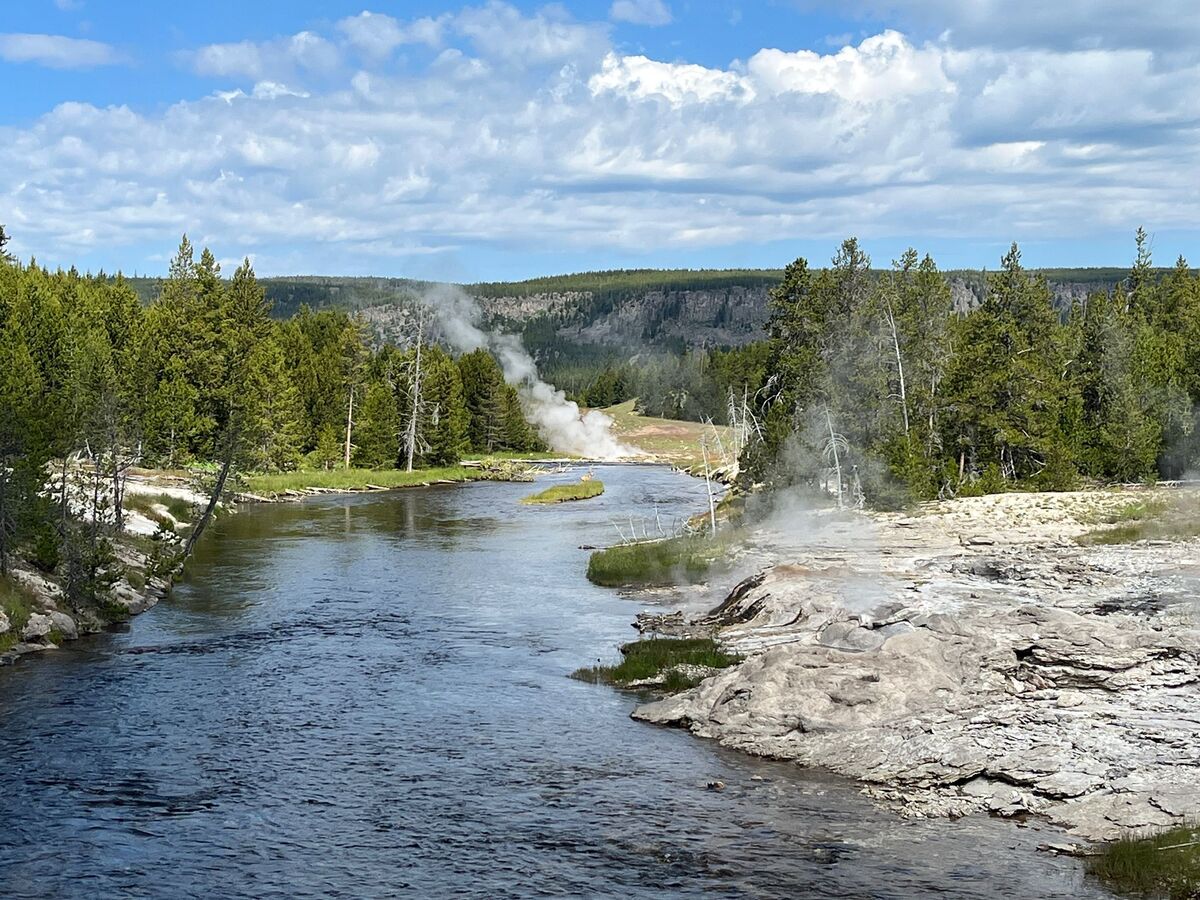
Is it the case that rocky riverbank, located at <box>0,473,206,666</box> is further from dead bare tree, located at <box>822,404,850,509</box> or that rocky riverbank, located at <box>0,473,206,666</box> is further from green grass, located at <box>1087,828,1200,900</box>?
dead bare tree, located at <box>822,404,850,509</box>

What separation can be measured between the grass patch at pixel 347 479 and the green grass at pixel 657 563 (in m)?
44.4

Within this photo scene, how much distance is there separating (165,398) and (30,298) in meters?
11.1

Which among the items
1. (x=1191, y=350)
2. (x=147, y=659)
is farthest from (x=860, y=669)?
(x=1191, y=350)

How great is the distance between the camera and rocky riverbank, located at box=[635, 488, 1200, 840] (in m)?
22.4

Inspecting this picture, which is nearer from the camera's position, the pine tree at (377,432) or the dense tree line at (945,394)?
the dense tree line at (945,394)

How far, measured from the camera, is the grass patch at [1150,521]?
1930 inches

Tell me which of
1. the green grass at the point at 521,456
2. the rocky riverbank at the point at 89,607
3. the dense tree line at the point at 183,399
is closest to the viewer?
the rocky riverbank at the point at 89,607

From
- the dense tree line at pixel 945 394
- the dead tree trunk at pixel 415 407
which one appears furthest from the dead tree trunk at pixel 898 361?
the dead tree trunk at pixel 415 407

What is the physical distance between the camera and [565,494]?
9212 cm

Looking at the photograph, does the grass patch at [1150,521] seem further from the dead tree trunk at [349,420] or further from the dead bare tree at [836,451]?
the dead tree trunk at [349,420]

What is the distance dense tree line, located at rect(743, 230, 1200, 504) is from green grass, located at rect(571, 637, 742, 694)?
25.6 meters

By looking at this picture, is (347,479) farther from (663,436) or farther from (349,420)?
(663,436)

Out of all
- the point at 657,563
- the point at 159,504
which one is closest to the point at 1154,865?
the point at 657,563

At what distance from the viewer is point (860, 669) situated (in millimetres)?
28031
